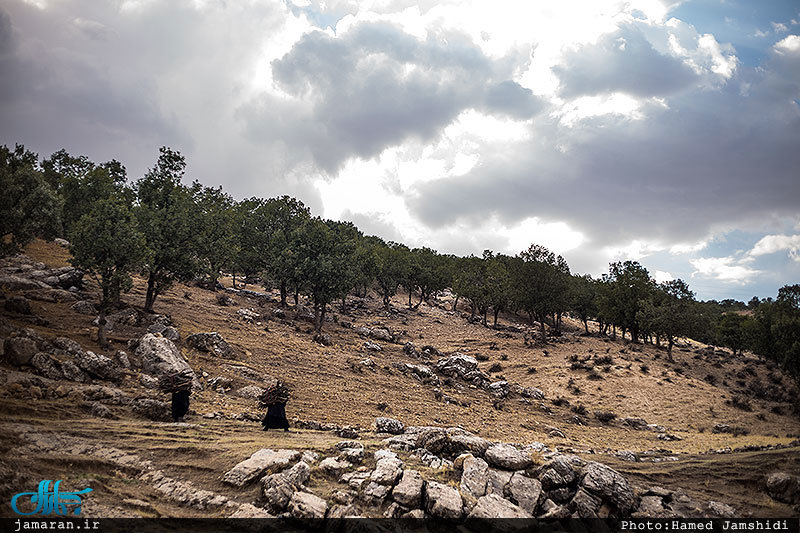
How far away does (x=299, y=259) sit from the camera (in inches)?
1815

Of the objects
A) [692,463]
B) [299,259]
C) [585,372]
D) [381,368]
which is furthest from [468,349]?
[692,463]

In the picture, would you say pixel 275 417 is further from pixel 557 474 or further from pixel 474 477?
pixel 557 474

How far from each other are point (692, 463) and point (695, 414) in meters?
25.8

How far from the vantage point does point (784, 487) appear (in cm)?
1283

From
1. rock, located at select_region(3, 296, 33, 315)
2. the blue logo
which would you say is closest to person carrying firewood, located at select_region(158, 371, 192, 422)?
the blue logo

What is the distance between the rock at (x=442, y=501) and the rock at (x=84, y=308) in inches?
1165

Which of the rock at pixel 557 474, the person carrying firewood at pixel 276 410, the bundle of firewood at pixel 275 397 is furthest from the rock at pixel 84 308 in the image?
the rock at pixel 557 474

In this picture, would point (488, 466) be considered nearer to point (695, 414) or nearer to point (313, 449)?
point (313, 449)

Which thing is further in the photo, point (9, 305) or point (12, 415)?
point (9, 305)

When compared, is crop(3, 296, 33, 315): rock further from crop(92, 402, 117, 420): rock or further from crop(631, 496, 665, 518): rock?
crop(631, 496, 665, 518): rock

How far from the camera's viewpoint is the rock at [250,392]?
22.5 meters

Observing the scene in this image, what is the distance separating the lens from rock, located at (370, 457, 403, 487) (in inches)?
467

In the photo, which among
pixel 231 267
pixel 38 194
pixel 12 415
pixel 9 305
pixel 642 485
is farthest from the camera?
pixel 231 267

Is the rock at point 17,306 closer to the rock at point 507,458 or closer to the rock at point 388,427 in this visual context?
the rock at point 388,427
